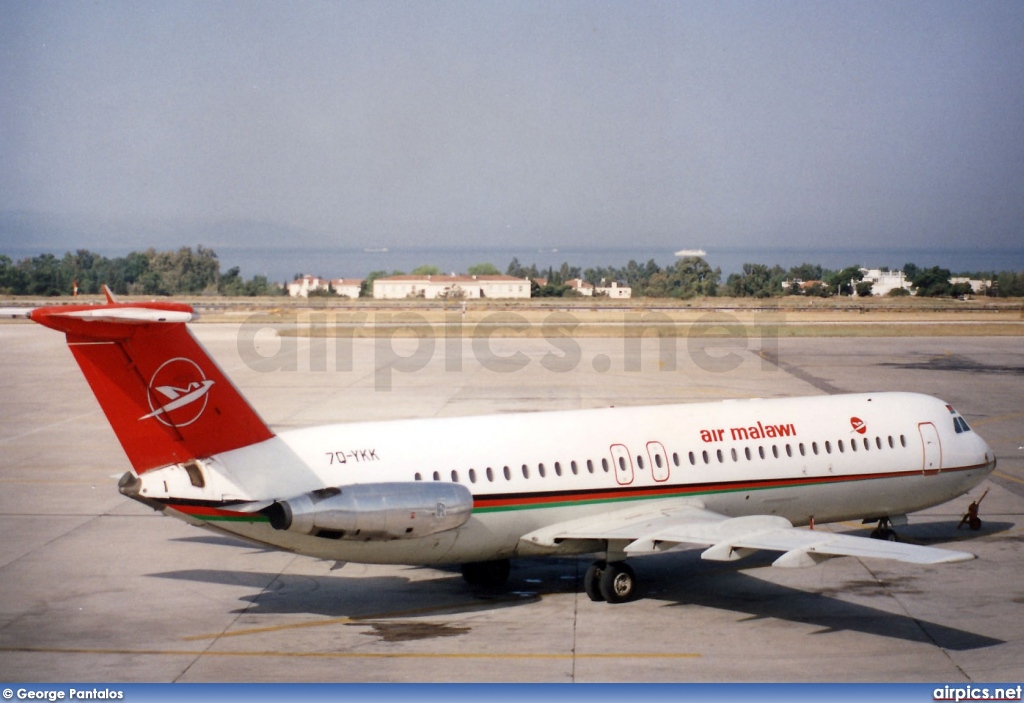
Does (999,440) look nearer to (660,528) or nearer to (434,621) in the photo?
(660,528)

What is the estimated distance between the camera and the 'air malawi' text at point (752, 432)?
62.7 feet

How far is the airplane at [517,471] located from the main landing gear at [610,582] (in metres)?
0.04

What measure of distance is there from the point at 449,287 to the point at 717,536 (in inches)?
5409

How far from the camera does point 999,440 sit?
109ft

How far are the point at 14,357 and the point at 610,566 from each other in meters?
50.3

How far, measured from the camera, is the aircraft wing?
1460 centimetres

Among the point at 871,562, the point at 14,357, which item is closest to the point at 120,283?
the point at 14,357

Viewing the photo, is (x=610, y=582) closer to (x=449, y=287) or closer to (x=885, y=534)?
(x=885, y=534)

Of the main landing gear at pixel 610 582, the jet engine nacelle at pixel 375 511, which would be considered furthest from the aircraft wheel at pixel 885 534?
the jet engine nacelle at pixel 375 511

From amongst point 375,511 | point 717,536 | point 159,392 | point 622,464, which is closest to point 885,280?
point 622,464

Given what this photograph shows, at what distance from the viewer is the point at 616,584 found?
57.9 ft

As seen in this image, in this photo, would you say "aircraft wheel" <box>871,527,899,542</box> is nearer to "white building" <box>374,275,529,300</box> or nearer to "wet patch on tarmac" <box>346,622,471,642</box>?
"wet patch on tarmac" <box>346,622,471,642</box>

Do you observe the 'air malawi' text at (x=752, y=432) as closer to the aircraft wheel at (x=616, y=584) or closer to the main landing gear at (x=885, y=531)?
the aircraft wheel at (x=616, y=584)

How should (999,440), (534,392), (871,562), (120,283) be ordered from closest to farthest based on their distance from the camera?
(871,562) → (999,440) → (534,392) → (120,283)
